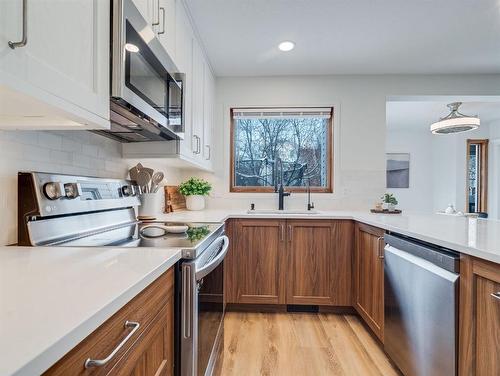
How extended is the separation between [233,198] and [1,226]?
83.3 inches

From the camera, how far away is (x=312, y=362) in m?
1.71

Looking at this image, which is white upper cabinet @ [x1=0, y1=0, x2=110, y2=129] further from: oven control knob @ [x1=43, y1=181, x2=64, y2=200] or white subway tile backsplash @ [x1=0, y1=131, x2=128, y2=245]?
oven control knob @ [x1=43, y1=181, x2=64, y2=200]

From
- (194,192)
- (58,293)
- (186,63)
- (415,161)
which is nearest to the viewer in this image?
(58,293)

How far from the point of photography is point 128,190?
1622 millimetres

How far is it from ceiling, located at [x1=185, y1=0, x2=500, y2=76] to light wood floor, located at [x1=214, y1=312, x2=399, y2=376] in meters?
2.26

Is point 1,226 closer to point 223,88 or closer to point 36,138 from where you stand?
point 36,138

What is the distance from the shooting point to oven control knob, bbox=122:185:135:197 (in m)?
1.58

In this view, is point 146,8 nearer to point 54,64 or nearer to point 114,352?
point 54,64

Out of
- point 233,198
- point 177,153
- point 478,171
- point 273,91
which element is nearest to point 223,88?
point 273,91

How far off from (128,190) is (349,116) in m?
2.30

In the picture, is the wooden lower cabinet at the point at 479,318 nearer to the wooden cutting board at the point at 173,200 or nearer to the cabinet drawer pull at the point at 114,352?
the cabinet drawer pull at the point at 114,352

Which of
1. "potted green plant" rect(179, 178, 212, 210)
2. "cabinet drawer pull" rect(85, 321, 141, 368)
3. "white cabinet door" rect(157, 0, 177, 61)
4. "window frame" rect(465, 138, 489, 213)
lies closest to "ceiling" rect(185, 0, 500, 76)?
"white cabinet door" rect(157, 0, 177, 61)

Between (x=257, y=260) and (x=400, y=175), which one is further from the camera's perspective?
(x=400, y=175)

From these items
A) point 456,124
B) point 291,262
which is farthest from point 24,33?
point 456,124
